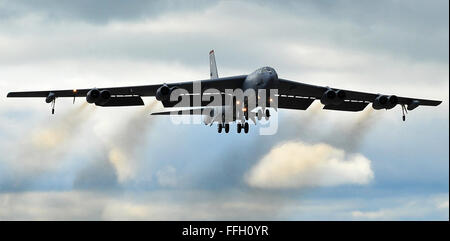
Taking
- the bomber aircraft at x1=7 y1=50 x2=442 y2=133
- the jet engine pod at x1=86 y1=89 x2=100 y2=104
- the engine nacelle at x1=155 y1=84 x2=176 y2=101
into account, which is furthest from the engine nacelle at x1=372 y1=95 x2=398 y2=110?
the jet engine pod at x1=86 y1=89 x2=100 y2=104

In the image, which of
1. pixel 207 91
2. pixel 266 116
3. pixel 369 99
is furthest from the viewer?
pixel 369 99

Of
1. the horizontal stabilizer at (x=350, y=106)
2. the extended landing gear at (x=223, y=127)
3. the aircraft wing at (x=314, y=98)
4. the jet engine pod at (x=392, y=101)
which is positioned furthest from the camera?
the horizontal stabilizer at (x=350, y=106)

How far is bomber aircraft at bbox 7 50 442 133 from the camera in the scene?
4003cm

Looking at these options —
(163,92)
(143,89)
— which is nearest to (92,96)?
(163,92)

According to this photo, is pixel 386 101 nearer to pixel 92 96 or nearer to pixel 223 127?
pixel 223 127

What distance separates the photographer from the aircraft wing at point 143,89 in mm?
41906

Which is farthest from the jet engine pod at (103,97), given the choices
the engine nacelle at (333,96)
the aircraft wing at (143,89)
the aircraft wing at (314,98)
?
the engine nacelle at (333,96)

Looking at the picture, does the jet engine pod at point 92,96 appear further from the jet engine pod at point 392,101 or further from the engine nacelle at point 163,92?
the jet engine pod at point 392,101

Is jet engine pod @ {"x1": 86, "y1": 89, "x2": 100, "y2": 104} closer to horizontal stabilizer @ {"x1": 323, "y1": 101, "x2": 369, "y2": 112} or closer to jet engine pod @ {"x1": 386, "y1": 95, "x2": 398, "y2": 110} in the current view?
horizontal stabilizer @ {"x1": 323, "y1": 101, "x2": 369, "y2": 112}
